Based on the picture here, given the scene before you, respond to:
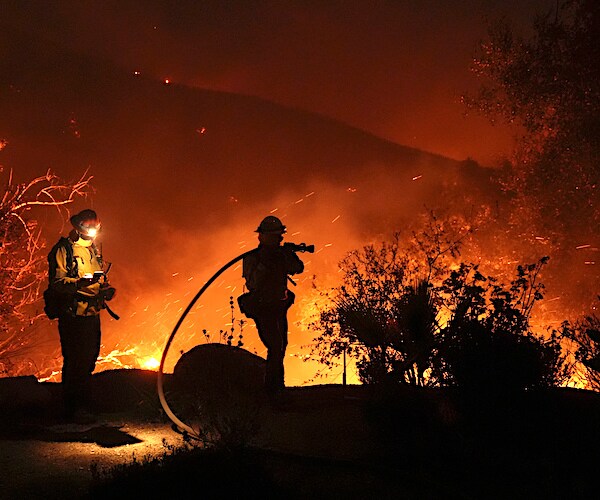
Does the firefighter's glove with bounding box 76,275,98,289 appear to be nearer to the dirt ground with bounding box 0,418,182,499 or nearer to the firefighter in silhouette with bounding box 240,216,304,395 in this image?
the dirt ground with bounding box 0,418,182,499

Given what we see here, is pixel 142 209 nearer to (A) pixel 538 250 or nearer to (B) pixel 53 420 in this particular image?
(A) pixel 538 250

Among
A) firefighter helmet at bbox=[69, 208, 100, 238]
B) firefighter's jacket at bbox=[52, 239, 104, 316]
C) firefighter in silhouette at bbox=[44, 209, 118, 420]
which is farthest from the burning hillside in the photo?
firefighter helmet at bbox=[69, 208, 100, 238]

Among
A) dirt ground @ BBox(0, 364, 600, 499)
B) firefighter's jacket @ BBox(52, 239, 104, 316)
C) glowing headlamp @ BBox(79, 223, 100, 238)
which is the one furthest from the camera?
glowing headlamp @ BBox(79, 223, 100, 238)

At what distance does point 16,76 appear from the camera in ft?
143

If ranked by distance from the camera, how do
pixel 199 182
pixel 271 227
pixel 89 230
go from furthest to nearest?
pixel 199 182 → pixel 271 227 → pixel 89 230

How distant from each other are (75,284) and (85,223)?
687 millimetres

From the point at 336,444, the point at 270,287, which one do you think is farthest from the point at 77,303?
the point at 336,444

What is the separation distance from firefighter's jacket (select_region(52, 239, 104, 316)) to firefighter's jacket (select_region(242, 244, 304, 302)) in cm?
178

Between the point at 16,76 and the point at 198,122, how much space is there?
462 inches

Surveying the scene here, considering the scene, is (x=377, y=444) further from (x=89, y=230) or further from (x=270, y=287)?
(x=89, y=230)

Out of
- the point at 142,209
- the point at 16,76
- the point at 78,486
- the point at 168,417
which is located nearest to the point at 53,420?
the point at 168,417

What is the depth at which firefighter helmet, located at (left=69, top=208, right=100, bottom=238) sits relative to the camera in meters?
8.84

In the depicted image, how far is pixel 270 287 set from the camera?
9.56 m

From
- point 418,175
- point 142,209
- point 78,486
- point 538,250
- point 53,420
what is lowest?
point 78,486
